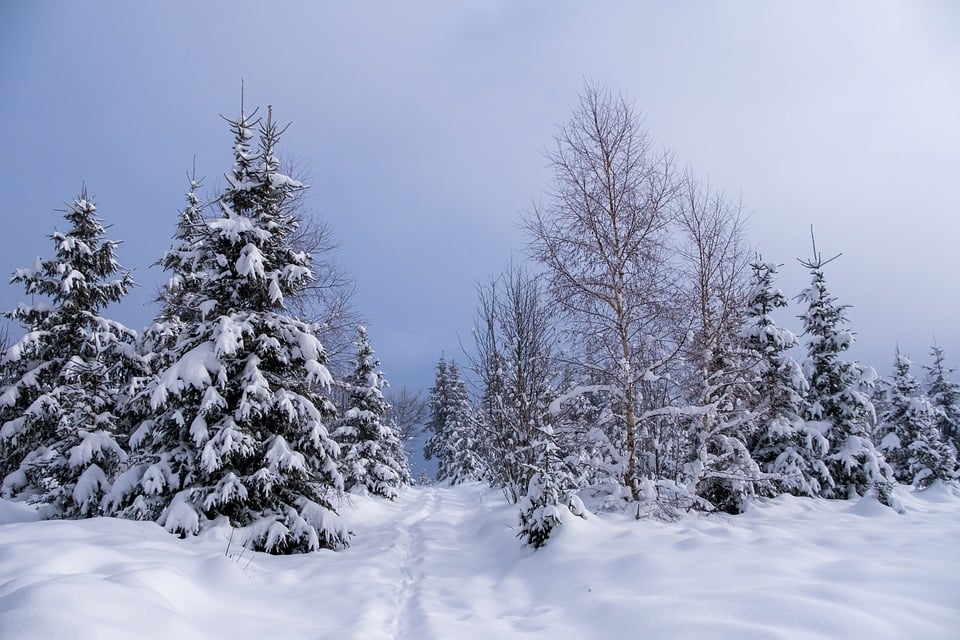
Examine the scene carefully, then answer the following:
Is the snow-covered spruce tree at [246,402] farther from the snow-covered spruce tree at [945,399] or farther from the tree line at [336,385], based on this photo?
the snow-covered spruce tree at [945,399]

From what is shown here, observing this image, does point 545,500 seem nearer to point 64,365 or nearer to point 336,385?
point 336,385

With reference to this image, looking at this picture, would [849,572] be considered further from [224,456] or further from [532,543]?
[224,456]

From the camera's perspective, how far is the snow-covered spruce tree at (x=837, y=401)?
1458 centimetres

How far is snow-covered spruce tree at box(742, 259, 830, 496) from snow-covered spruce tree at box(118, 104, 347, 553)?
12.3m

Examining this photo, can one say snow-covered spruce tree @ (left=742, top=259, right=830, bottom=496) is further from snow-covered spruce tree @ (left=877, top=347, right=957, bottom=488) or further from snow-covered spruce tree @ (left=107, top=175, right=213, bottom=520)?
snow-covered spruce tree @ (left=107, top=175, right=213, bottom=520)

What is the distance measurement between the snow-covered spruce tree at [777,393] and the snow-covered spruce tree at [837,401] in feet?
2.20

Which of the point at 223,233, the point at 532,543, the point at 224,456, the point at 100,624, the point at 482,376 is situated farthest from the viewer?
the point at 482,376

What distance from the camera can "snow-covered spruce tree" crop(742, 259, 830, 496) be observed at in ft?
46.2

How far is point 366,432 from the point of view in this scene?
23594 millimetres

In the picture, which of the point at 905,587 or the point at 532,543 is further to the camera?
the point at 532,543

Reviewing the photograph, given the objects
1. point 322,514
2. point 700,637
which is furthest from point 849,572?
point 322,514

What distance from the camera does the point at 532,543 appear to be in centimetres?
A: 798

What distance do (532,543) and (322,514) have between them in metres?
3.98

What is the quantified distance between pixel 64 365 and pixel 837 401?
22.7 metres
